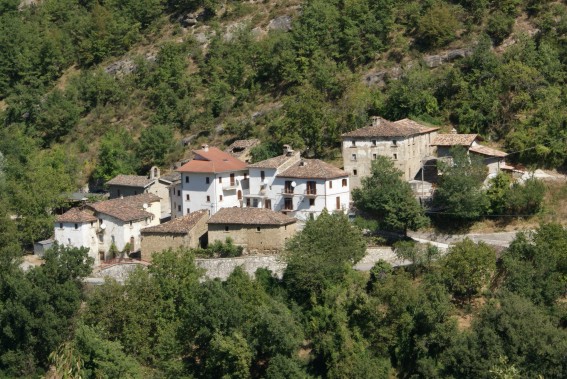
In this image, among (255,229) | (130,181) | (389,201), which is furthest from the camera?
(130,181)

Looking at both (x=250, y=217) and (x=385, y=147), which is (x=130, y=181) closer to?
(x=250, y=217)

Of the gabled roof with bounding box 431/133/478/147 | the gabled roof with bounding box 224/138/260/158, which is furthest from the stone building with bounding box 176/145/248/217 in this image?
the gabled roof with bounding box 431/133/478/147

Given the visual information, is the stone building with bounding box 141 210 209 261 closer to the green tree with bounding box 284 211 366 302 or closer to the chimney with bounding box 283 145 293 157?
the green tree with bounding box 284 211 366 302

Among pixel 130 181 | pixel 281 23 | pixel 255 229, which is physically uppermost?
pixel 281 23

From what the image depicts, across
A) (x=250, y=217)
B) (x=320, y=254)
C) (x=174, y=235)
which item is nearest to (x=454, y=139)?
(x=320, y=254)

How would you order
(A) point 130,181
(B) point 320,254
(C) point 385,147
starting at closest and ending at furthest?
(B) point 320,254
(C) point 385,147
(A) point 130,181

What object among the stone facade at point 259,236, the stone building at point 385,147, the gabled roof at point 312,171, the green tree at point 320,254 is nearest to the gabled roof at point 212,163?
the gabled roof at point 312,171

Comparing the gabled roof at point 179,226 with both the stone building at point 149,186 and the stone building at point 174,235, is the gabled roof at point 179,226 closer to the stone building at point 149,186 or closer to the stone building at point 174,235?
the stone building at point 174,235

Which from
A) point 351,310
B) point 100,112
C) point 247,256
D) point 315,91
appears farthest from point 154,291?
point 100,112
